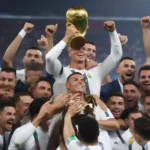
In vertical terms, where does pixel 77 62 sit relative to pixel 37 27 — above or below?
below

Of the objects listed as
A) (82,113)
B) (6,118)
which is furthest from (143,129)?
(6,118)

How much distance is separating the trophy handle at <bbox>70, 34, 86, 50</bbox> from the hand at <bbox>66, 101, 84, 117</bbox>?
81 centimetres

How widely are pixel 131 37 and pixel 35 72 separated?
7.52 feet

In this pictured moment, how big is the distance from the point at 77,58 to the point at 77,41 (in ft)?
0.55

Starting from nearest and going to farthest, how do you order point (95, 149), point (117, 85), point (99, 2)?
1. point (95, 149)
2. point (117, 85)
3. point (99, 2)

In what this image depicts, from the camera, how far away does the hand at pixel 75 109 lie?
4074mm

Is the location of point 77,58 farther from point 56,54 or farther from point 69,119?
point 69,119

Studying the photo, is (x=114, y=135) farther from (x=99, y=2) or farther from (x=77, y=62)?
(x=99, y=2)

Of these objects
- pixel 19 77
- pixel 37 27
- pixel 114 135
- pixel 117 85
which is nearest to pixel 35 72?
pixel 19 77

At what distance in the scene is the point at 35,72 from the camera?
210 inches

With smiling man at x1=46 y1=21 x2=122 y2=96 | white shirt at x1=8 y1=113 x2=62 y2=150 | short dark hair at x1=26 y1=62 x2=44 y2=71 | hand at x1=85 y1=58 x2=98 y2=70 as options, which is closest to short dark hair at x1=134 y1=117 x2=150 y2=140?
white shirt at x1=8 y1=113 x2=62 y2=150

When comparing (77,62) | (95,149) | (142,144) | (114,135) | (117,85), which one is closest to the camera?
(95,149)

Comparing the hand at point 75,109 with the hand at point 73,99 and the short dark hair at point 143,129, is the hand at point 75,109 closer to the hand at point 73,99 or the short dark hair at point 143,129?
the hand at point 73,99

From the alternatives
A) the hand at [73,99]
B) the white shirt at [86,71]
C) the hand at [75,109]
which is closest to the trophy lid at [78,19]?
the white shirt at [86,71]
